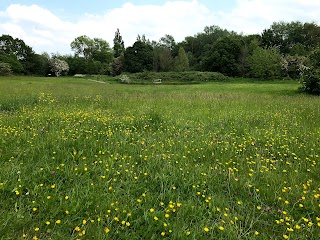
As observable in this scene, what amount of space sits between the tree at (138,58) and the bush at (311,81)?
4724 cm

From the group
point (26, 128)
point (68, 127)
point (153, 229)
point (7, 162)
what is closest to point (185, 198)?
point (153, 229)

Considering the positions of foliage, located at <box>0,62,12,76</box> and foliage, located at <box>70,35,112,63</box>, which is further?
foliage, located at <box>70,35,112,63</box>

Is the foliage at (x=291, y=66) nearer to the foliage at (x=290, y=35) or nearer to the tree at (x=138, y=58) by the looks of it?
the foliage at (x=290, y=35)

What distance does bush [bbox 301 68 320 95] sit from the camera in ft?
68.1

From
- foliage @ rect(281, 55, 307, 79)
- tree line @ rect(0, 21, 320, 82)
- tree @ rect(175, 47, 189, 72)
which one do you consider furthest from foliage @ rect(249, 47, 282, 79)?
tree @ rect(175, 47, 189, 72)

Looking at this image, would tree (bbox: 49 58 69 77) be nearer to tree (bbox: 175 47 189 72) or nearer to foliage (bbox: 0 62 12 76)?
foliage (bbox: 0 62 12 76)

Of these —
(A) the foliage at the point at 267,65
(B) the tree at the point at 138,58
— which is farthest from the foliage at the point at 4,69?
(A) the foliage at the point at 267,65

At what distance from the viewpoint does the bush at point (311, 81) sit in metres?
20.8

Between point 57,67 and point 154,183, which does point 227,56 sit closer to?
point 57,67

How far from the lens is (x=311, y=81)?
21328 mm

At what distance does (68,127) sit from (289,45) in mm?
75388

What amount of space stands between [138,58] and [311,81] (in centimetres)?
5058

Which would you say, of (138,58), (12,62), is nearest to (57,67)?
(12,62)

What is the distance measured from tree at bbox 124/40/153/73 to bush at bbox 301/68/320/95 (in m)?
47.2
